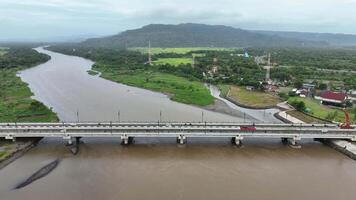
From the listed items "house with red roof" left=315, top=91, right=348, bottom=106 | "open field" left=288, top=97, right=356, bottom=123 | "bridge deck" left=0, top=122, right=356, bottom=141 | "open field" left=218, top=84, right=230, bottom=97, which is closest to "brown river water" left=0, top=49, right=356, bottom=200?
"bridge deck" left=0, top=122, right=356, bottom=141

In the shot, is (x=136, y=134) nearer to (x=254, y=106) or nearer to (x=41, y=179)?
(x=41, y=179)

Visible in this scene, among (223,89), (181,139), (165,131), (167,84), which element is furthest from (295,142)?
(167,84)

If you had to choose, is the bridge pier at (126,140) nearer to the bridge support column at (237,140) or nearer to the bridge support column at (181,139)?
the bridge support column at (181,139)

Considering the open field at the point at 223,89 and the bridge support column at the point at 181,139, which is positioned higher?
the open field at the point at 223,89

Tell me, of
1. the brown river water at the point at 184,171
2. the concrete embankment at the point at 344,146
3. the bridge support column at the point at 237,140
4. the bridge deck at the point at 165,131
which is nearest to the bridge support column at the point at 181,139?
the bridge deck at the point at 165,131

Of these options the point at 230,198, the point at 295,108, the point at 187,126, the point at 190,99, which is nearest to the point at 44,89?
the point at 190,99

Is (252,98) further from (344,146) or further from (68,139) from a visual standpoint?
(68,139)
